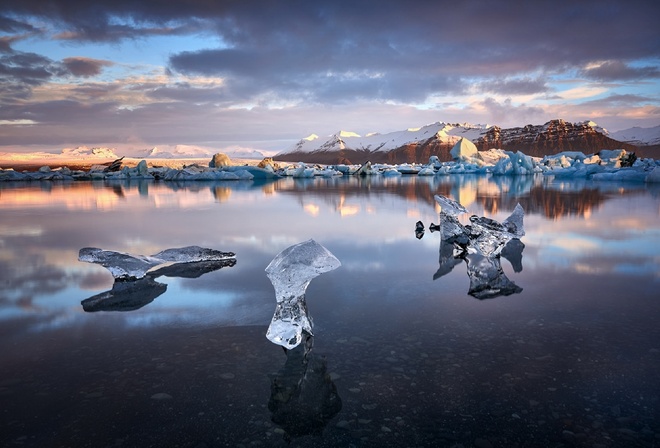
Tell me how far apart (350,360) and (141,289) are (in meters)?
2.65

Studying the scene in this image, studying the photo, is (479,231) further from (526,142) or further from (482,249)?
(526,142)

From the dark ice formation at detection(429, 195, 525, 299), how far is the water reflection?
274cm

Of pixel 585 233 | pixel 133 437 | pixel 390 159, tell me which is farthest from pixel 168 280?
pixel 390 159

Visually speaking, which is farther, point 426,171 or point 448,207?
point 426,171

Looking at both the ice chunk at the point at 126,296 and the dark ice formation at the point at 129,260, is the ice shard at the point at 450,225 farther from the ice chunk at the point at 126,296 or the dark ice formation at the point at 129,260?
the ice chunk at the point at 126,296

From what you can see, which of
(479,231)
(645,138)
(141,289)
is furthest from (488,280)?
(645,138)

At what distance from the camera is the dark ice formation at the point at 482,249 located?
4234 millimetres

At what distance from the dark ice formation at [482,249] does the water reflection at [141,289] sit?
274 centimetres

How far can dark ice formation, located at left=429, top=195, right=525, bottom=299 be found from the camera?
167 inches

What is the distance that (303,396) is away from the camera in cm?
229

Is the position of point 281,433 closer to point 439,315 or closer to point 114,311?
point 439,315

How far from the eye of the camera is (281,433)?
199cm

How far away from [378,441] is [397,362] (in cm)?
75

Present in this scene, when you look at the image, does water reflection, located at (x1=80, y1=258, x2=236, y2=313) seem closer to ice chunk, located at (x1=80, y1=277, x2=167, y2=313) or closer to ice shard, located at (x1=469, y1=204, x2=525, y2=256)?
ice chunk, located at (x1=80, y1=277, x2=167, y2=313)
